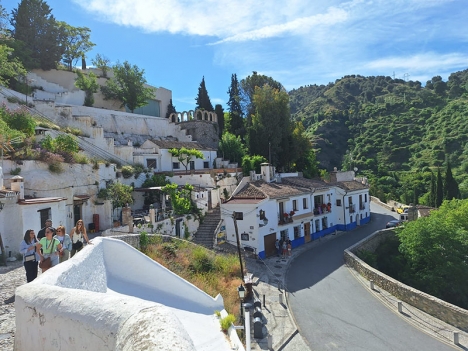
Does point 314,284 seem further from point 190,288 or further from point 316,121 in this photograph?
point 316,121

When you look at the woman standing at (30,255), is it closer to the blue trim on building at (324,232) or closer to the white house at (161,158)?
the blue trim on building at (324,232)

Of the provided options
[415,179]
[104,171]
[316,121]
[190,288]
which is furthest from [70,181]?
[316,121]

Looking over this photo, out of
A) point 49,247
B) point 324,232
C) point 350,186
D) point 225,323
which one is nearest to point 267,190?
point 324,232

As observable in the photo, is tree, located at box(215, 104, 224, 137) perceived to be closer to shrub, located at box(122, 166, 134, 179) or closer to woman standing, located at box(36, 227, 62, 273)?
shrub, located at box(122, 166, 134, 179)

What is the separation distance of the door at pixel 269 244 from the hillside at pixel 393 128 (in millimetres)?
32361

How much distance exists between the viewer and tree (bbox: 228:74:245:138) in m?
47.2

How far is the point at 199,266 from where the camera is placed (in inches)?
623

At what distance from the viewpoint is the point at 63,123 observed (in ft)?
91.5

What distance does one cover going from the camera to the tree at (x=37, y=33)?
35.9m

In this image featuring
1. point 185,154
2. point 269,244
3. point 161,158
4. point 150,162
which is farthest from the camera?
point 185,154

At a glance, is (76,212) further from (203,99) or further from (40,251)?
(203,99)

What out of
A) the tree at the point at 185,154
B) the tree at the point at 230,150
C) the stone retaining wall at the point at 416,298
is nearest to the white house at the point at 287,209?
the stone retaining wall at the point at 416,298

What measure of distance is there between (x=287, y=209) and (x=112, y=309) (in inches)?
933

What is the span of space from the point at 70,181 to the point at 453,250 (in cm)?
2562
